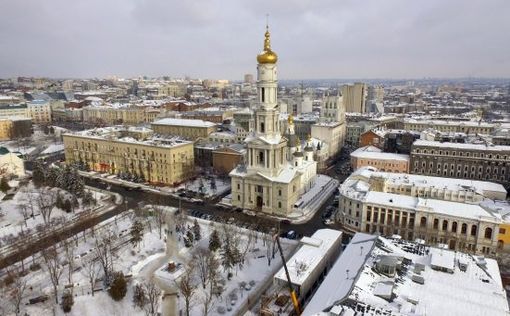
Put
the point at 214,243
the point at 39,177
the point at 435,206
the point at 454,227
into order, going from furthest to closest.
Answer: the point at 39,177, the point at 435,206, the point at 454,227, the point at 214,243

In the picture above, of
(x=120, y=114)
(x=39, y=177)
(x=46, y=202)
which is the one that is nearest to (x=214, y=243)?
(x=46, y=202)

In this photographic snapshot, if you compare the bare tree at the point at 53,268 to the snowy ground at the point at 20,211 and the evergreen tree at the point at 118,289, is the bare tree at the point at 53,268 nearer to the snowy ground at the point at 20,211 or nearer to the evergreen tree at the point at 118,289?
the evergreen tree at the point at 118,289

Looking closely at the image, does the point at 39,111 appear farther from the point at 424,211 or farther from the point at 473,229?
the point at 473,229

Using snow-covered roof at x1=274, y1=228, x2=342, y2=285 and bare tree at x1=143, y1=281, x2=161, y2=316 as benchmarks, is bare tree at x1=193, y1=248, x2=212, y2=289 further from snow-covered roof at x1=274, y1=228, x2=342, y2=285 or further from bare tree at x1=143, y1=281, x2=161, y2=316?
snow-covered roof at x1=274, y1=228, x2=342, y2=285

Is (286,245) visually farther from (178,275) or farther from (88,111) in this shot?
(88,111)

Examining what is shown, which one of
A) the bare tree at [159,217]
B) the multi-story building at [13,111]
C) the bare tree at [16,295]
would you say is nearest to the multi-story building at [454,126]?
the bare tree at [159,217]

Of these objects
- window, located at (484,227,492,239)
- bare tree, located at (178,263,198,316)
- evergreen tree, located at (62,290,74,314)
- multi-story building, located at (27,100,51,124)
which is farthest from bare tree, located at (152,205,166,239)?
multi-story building, located at (27,100,51,124)

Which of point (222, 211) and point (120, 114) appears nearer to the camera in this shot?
point (222, 211)
